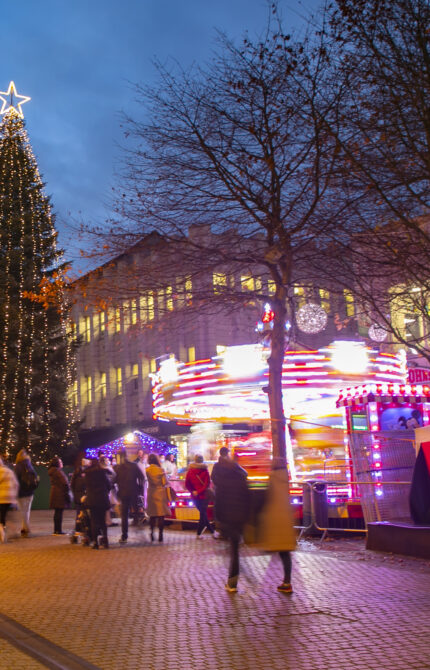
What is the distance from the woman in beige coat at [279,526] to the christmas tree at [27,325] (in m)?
24.8

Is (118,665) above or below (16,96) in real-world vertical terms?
below

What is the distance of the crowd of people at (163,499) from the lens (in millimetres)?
9234

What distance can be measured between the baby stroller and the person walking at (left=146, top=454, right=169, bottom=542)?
4.33ft

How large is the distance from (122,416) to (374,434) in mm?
31383

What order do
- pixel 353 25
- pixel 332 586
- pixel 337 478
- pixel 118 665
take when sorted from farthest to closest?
pixel 337 478 → pixel 353 25 → pixel 332 586 → pixel 118 665

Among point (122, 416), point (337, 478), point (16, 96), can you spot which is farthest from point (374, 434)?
point (122, 416)

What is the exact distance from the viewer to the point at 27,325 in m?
34.4

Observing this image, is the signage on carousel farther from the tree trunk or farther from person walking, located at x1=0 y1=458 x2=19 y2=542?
person walking, located at x1=0 y1=458 x2=19 y2=542

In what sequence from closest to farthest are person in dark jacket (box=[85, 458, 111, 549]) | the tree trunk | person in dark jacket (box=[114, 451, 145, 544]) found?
1. person in dark jacket (box=[85, 458, 111, 549])
2. person in dark jacket (box=[114, 451, 145, 544])
3. the tree trunk

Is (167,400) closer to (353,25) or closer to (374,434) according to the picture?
(374,434)

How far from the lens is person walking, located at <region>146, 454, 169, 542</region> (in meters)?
15.7

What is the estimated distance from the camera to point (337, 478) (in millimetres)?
16766

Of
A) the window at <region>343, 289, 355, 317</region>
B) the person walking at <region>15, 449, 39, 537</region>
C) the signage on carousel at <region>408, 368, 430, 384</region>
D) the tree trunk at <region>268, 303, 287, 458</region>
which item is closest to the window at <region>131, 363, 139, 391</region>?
the window at <region>343, 289, 355, 317</region>

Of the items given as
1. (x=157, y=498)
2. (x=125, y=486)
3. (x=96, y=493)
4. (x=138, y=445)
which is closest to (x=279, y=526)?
(x=96, y=493)
